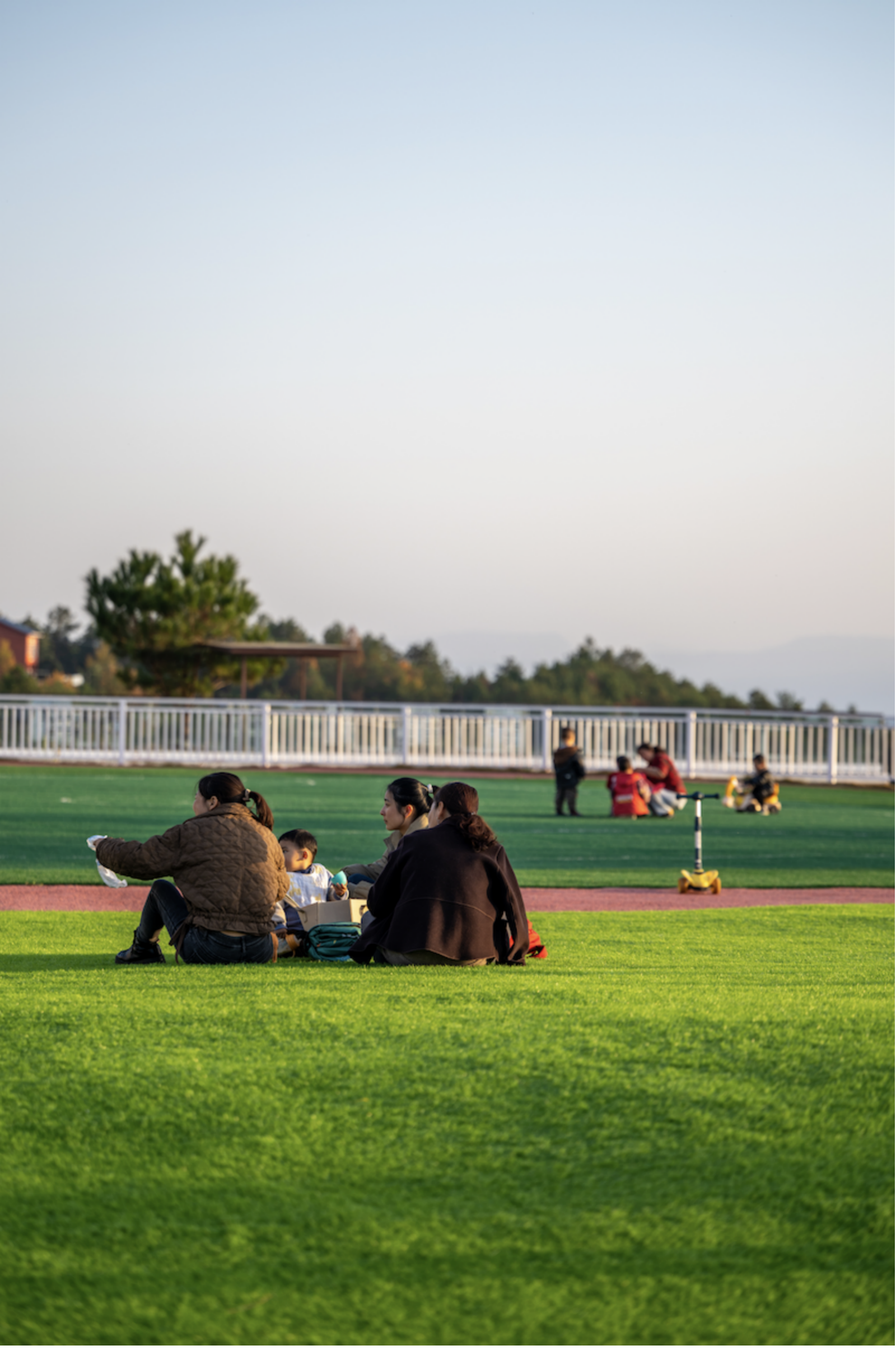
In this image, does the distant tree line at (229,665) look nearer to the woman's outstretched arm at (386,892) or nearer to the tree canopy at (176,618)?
the tree canopy at (176,618)

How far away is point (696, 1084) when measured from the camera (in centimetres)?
389

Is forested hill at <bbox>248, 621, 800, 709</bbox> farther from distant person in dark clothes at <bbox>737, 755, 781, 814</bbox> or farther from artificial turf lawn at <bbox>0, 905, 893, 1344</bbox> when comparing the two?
artificial turf lawn at <bbox>0, 905, 893, 1344</bbox>

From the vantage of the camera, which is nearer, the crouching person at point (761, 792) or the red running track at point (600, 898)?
the red running track at point (600, 898)

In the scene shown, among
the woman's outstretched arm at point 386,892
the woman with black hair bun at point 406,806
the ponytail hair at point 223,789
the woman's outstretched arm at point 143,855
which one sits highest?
the ponytail hair at point 223,789

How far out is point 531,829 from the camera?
61.9ft

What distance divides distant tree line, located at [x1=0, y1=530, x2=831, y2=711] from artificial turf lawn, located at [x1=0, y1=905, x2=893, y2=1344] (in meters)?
33.5

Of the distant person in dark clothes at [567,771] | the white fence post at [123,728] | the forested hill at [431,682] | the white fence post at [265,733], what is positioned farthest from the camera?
the forested hill at [431,682]

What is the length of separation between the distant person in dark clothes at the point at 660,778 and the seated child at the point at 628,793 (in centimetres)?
16

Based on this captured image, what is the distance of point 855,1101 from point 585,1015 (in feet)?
4.05

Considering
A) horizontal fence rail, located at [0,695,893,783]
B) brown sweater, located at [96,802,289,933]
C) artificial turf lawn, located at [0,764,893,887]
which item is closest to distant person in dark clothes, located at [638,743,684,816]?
artificial turf lawn, located at [0,764,893,887]

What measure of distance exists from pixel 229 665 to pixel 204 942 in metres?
42.2

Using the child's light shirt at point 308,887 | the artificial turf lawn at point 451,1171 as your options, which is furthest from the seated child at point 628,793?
the artificial turf lawn at point 451,1171

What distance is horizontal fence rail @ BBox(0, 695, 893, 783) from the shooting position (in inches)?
1209

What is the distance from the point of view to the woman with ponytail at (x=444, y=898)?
6.34 m
